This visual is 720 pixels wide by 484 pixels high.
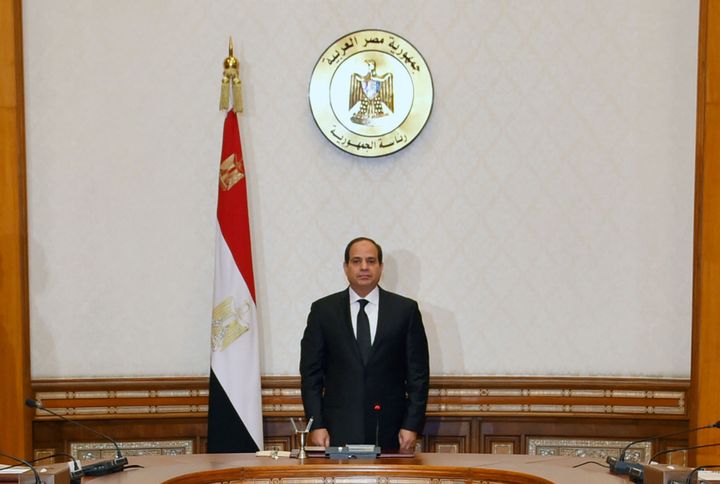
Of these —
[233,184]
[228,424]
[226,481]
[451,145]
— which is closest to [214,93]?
[233,184]

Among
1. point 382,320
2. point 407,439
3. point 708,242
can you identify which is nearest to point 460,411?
point 407,439

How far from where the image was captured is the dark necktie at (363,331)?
4363 millimetres

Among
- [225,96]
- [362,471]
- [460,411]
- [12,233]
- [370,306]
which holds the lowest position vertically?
[460,411]

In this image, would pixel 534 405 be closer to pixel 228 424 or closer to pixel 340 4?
pixel 228 424

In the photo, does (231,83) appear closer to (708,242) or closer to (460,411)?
(460,411)

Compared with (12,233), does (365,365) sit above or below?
below

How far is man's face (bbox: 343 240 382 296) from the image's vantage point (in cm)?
435

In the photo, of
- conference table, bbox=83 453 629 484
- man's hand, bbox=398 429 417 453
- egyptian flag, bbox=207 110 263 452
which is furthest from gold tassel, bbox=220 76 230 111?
conference table, bbox=83 453 629 484

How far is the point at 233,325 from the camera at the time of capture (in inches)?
191

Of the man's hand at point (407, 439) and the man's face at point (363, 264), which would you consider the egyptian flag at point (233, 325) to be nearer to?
the man's face at point (363, 264)

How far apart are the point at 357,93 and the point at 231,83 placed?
0.71 meters

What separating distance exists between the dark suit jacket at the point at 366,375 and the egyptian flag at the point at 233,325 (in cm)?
55

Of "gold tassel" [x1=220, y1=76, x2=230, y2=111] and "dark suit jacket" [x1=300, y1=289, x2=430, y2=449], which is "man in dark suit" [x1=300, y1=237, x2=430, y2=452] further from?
"gold tassel" [x1=220, y1=76, x2=230, y2=111]

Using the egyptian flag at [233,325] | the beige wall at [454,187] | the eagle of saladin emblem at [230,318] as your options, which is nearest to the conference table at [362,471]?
the egyptian flag at [233,325]
